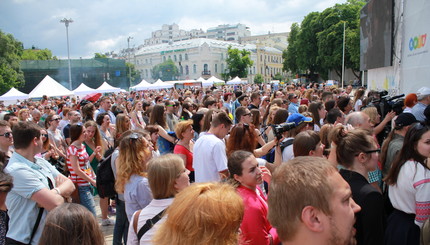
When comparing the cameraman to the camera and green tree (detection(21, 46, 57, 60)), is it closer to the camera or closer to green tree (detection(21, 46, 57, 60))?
the camera

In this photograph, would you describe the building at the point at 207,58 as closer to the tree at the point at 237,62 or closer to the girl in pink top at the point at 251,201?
the tree at the point at 237,62

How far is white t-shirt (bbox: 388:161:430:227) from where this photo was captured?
2564mm

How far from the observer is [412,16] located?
36.1 ft

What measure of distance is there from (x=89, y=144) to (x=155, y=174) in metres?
3.28

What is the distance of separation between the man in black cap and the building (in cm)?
9137

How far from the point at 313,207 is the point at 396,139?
3043mm

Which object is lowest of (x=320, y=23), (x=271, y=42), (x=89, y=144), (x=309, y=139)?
(x=89, y=144)

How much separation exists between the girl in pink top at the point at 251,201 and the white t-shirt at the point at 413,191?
3.69 feet

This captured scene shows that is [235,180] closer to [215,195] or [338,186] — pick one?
[215,195]

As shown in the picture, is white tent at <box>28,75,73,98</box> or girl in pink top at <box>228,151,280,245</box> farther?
white tent at <box>28,75,73,98</box>

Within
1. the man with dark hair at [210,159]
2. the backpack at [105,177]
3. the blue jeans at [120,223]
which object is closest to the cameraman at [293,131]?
the man with dark hair at [210,159]

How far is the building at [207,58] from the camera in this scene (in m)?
99.7

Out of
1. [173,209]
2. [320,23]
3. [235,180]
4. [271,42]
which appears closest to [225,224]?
→ [173,209]

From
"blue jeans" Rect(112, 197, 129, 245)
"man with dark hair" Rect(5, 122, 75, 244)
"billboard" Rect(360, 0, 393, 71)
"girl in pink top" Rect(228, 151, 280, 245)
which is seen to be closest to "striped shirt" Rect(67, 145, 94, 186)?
"blue jeans" Rect(112, 197, 129, 245)
